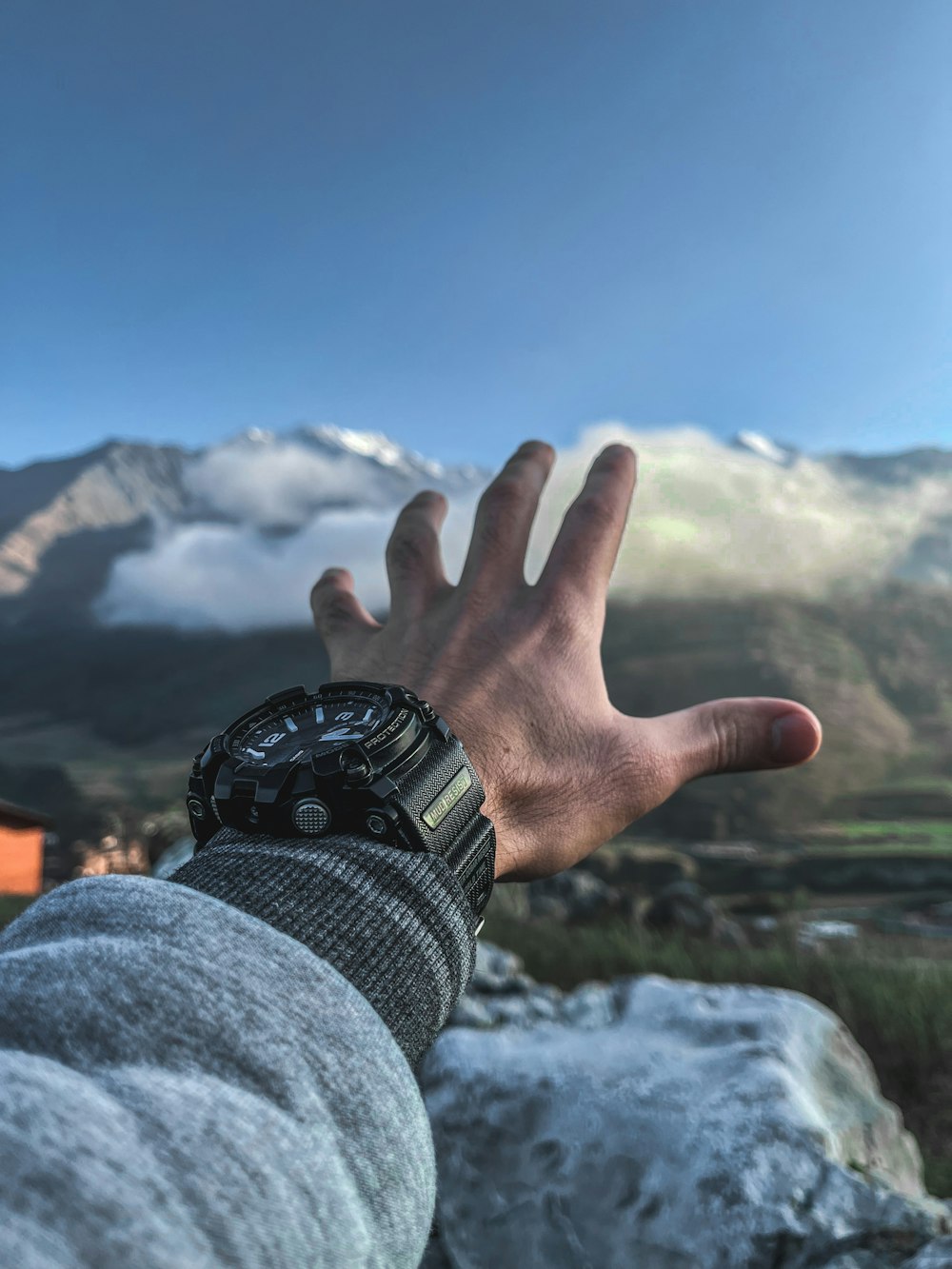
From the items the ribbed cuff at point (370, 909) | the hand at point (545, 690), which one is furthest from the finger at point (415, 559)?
the ribbed cuff at point (370, 909)

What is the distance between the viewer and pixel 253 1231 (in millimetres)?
414

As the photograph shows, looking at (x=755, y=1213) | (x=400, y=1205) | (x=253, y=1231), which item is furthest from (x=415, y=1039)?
(x=755, y=1213)

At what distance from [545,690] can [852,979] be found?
3.93m

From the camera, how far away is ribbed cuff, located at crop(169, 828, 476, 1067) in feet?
2.01

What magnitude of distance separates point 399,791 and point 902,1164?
1.83 m

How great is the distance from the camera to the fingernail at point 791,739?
3.79 feet

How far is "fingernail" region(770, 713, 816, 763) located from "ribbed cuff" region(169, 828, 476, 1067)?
617 mm

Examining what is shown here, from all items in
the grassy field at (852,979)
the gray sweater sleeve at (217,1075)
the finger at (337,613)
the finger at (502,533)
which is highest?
the finger at (502,533)

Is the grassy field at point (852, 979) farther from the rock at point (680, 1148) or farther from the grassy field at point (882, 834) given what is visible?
the grassy field at point (882, 834)

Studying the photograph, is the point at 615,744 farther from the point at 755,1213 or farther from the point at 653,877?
the point at 653,877

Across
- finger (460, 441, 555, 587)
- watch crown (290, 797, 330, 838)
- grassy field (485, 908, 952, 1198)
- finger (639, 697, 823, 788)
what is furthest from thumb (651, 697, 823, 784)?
grassy field (485, 908, 952, 1198)

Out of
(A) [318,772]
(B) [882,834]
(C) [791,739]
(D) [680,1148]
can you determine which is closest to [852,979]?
(D) [680,1148]

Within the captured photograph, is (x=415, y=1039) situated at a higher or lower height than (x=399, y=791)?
lower

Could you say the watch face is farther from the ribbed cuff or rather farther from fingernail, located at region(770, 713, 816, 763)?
fingernail, located at region(770, 713, 816, 763)
